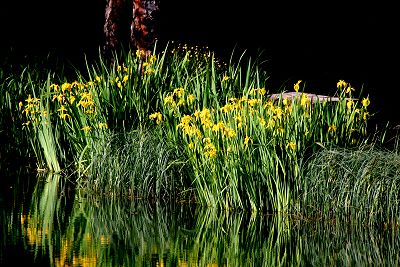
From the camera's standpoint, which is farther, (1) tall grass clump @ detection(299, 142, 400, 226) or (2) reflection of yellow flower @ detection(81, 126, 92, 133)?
(2) reflection of yellow flower @ detection(81, 126, 92, 133)

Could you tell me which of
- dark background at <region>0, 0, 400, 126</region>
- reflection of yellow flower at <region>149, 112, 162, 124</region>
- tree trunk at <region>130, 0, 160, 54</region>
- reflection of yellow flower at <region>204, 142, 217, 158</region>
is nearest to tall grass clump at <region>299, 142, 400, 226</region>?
reflection of yellow flower at <region>204, 142, 217, 158</region>

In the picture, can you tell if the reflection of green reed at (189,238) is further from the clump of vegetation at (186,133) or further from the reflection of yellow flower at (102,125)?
the reflection of yellow flower at (102,125)

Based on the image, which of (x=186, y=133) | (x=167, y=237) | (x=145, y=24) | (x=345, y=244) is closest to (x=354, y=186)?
(x=345, y=244)

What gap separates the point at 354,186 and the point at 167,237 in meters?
1.72

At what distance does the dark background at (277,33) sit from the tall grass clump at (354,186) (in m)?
10.3

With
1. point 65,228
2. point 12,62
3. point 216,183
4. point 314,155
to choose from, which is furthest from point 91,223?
point 12,62

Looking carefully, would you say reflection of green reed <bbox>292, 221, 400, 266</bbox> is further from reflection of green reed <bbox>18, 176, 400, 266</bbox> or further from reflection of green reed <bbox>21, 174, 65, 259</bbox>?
reflection of green reed <bbox>21, 174, 65, 259</bbox>

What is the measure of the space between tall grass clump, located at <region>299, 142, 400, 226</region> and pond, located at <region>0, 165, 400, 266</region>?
125 millimetres

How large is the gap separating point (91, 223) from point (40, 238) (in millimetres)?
841

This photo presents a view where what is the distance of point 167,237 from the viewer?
8.44 m

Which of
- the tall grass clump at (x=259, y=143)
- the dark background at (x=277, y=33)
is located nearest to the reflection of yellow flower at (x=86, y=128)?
the tall grass clump at (x=259, y=143)

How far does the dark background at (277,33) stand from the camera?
19375 mm

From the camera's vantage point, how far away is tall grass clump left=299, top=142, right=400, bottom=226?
8617 millimetres

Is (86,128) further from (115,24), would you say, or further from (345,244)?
(115,24)
